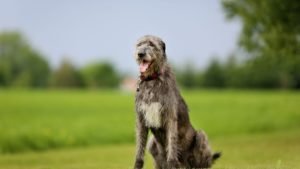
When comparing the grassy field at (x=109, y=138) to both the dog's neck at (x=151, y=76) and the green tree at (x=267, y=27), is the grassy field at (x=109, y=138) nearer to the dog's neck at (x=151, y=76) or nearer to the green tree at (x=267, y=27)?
the green tree at (x=267, y=27)

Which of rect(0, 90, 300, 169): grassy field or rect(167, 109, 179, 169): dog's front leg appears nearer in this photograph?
rect(167, 109, 179, 169): dog's front leg

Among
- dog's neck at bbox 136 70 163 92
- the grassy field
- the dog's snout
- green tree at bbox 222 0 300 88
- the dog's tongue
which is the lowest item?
the grassy field

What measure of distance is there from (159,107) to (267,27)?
18203 millimetres

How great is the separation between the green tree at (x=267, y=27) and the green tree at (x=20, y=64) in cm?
11958

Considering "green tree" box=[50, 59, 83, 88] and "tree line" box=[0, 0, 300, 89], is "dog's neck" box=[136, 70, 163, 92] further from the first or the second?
"green tree" box=[50, 59, 83, 88]

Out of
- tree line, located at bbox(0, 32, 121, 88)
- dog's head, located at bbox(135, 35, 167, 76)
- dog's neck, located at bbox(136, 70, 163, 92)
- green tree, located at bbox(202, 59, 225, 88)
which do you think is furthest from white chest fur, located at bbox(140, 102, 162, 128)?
tree line, located at bbox(0, 32, 121, 88)

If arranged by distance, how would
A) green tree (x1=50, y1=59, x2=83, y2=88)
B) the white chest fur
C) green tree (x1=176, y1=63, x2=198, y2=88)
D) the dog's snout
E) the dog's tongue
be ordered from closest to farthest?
1. the dog's snout
2. the dog's tongue
3. the white chest fur
4. green tree (x1=176, y1=63, x2=198, y2=88)
5. green tree (x1=50, y1=59, x2=83, y2=88)

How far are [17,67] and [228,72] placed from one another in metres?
86.7

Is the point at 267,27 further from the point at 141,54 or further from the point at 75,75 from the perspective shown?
the point at 75,75

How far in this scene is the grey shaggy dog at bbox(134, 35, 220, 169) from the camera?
40.0 feet

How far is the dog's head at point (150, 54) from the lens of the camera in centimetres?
1195

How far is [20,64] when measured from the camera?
18125 centimetres

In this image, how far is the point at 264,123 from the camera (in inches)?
1615

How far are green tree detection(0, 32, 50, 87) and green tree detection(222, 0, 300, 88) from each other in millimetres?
119579
